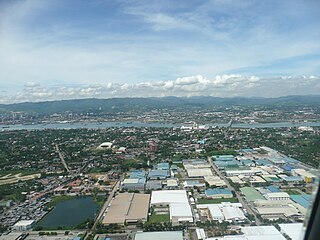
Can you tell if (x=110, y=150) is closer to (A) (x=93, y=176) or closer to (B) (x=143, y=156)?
(B) (x=143, y=156)

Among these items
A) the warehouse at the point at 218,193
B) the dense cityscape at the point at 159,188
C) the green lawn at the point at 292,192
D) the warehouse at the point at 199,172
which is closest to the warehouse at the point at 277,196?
the dense cityscape at the point at 159,188

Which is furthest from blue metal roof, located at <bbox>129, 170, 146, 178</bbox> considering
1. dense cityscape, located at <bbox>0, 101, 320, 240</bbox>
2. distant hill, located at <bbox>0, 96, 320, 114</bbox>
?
distant hill, located at <bbox>0, 96, 320, 114</bbox>

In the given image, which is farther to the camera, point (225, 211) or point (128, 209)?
point (128, 209)

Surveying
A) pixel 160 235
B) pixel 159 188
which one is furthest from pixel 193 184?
pixel 160 235

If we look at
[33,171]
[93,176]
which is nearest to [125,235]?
[93,176]

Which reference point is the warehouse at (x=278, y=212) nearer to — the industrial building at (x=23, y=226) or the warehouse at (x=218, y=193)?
the warehouse at (x=218, y=193)

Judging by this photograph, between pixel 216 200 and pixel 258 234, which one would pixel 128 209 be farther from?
pixel 258 234
